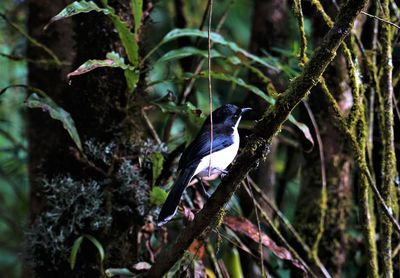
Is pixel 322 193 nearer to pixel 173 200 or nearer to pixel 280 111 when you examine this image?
pixel 173 200

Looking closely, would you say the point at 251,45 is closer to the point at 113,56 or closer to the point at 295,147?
the point at 295,147

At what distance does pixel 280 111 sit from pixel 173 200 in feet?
2.44

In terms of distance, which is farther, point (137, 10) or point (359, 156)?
point (137, 10)

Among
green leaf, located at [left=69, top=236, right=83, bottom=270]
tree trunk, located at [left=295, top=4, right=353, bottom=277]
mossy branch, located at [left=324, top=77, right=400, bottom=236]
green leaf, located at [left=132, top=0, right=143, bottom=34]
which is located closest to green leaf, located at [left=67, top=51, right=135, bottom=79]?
green leaf, located at [left=132, top=0, right=143, bottom=34]

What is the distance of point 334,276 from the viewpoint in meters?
3.48

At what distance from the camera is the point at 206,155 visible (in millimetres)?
2674

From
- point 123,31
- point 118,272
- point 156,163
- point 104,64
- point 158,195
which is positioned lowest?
point 118,272

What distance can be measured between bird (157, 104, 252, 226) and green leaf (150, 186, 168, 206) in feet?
0.27

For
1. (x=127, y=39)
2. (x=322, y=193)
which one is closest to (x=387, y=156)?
(x=322, y=193)

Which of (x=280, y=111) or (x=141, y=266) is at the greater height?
(x=280, y=111)

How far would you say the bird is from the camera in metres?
2.47

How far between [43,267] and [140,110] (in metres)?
0.79

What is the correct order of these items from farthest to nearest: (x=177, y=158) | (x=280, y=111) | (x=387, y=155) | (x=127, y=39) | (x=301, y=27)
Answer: (x=177, y=158)
(x=127, y=39)
(x=387, y=155)
(x=301, y=27)
(x=280, y=111)

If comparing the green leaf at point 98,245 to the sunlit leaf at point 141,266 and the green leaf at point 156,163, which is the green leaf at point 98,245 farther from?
the green leaf at point 156,163
